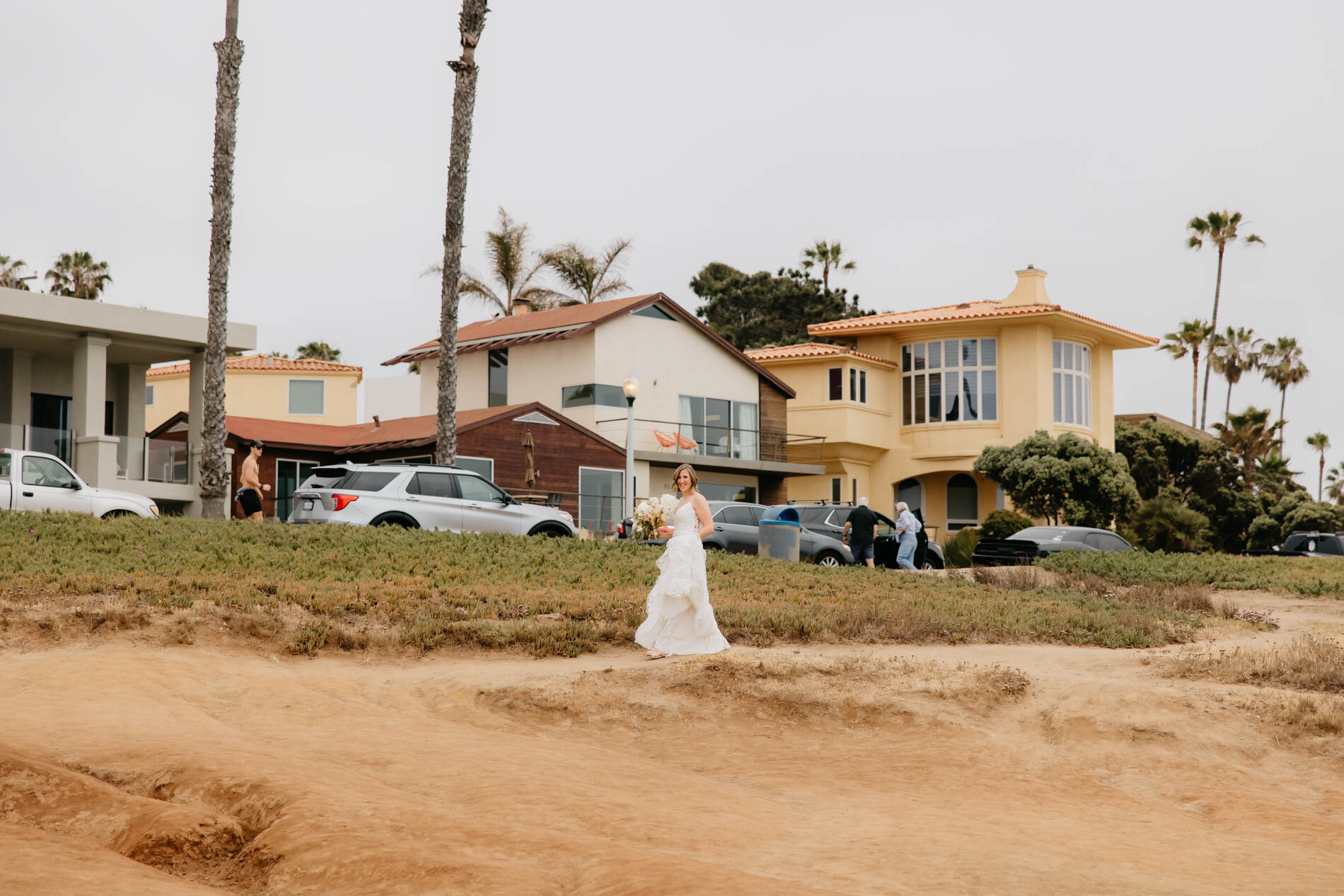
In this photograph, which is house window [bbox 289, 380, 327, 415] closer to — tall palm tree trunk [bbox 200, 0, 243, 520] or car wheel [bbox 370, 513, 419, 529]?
tall palm tree trunk [bbox 200, 0, 243, 520]

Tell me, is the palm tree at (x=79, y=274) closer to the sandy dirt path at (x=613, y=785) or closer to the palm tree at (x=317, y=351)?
the palm tree at (x=317, y=351)

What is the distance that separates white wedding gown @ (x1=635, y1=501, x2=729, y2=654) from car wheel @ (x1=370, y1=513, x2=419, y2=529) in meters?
9.34

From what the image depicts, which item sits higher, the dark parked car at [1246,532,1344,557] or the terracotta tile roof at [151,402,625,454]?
the terracotta tile roof at [151,402,625,454]

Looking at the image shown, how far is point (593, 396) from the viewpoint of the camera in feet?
126

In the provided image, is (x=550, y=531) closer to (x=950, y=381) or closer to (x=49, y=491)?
(x=49, y=491)

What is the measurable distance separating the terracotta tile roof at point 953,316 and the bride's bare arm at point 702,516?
31134 millimetres

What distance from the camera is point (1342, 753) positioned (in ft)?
33.1

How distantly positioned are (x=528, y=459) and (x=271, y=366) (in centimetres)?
1715

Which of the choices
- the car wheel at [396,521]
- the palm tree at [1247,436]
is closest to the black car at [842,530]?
the car wheel at [396,521]

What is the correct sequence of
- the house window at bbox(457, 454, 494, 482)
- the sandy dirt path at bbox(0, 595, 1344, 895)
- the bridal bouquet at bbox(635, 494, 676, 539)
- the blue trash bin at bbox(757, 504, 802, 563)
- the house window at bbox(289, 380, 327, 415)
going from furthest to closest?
the house window at bbox(289, 380, 327, 415) → the house window at bbox(457, 454, 494, 482) → the blue trash bin at bbox(757, 504, 802, 563) → the bridal bouquet at bbox(635, 494, 676, 539) → the sandy dirt path at bbox(0, 595, 1344, 895)

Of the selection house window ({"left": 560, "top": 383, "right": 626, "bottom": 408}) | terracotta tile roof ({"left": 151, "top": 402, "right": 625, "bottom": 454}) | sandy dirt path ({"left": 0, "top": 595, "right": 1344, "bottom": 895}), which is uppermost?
house window ({"left": 560, "top": 383, "right": 626, "bottom": 408})

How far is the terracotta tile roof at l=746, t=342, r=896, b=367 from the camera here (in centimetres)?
4322

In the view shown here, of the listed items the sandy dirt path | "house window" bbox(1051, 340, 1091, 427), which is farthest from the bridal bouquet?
"house window" bbox(1051, 340, 1091, 427)

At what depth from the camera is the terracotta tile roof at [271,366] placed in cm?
4634
